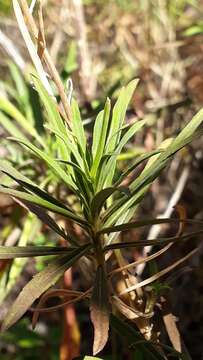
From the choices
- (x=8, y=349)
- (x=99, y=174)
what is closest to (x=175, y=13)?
(x=8, y=349)

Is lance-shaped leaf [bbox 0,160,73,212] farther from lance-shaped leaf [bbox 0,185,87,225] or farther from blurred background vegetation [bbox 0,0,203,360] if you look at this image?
blurred background vegetation [bbox 0,0,203,360]

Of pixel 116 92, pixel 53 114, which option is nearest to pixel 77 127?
pixel 53 114

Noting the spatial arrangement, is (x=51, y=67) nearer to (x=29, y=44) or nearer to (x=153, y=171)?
(x=29, y=44)

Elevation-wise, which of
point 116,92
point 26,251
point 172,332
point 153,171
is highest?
point 116,92

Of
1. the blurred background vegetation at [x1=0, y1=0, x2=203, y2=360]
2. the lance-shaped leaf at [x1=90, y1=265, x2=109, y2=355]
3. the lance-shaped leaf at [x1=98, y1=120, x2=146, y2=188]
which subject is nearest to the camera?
the lance-shaped leaf at [x1=90, y1=265, x2=109, y2=355]

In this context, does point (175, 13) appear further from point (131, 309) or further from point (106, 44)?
point (131, 309)

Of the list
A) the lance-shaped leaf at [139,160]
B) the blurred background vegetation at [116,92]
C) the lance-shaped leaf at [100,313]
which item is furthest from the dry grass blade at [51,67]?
the blurred background vegetation at [116,92]

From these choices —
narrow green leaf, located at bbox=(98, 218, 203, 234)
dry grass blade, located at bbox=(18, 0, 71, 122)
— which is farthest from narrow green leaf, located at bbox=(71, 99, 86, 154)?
narrow green leaf, located at bbox=(98, 218, 203, 234)

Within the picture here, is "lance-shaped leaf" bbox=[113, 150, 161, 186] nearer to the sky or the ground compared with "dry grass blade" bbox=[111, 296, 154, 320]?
nearer to the sky
